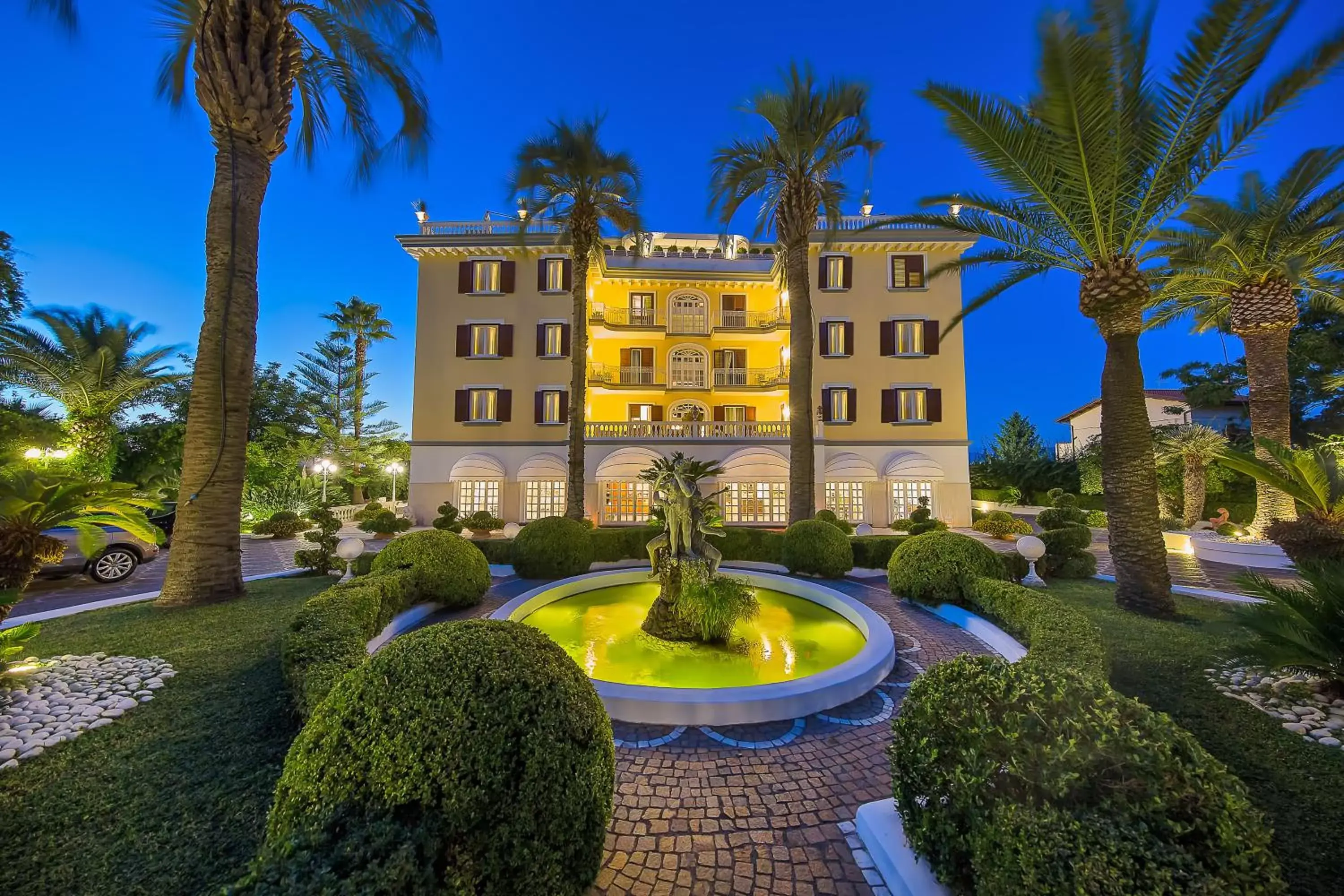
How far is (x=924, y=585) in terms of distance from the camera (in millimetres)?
8711

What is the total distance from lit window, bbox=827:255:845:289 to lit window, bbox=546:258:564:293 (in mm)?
12715

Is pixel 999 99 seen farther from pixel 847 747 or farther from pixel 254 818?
pixel 254 818

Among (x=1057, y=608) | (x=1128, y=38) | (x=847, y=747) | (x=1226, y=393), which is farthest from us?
(x=1226, y=393)

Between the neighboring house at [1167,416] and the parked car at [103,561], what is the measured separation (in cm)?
3383

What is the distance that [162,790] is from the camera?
321 cm

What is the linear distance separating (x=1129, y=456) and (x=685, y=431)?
15.7m

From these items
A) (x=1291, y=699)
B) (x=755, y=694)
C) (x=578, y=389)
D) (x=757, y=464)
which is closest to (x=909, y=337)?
(x=757, y=464)

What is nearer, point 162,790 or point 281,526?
point 162,790

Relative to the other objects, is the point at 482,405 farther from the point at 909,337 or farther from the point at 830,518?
the point at 909,337

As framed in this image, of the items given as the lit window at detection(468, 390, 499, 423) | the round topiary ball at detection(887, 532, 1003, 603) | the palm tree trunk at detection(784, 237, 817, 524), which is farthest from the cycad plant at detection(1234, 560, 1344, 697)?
the lit window at detection(468, 390, 499, 423)

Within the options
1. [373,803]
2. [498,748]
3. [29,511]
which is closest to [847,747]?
[498,748]

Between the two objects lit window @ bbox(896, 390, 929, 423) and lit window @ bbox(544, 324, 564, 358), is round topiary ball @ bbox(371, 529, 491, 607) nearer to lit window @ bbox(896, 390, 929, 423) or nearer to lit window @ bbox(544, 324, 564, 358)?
lit window @ bbox(544, 324, 564, 358)

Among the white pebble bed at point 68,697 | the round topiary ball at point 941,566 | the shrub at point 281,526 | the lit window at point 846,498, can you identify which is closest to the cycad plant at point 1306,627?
the round topiary ball at point 941,566

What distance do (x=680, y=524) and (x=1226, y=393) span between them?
34968 mm
